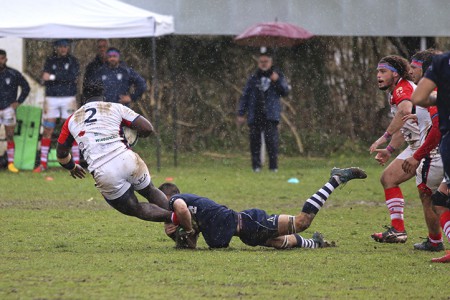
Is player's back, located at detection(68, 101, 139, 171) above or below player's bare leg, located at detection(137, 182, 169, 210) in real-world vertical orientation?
above

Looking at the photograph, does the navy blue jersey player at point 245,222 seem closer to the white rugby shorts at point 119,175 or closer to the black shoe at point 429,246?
the white rugby shorts at point 119,175

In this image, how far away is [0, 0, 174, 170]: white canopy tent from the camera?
1795 centimetres

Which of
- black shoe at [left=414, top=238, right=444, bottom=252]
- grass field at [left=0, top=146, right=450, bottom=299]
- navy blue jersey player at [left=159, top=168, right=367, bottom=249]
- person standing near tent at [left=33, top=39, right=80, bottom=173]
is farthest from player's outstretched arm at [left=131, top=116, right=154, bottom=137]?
person standing near tent at [left=33, top=39, right=80, bottom=173]

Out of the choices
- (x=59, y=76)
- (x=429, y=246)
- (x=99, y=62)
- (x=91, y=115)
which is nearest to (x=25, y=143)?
(x=59, y=76)

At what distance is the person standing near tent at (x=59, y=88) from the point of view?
63.6 feet

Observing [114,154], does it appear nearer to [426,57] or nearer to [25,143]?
[426,57]

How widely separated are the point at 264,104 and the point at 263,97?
15 cm

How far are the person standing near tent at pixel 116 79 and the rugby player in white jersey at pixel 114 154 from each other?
30.6 feet

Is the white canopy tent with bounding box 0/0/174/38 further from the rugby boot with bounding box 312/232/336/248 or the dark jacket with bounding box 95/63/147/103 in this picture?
the rugby boot with bounding box 312/232/336/248

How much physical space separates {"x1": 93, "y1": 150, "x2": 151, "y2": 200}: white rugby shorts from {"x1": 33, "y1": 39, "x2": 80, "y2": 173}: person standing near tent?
9849mm

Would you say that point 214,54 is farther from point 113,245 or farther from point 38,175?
point 113,245

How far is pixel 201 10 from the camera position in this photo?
21.2 m

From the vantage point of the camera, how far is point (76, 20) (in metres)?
18.2

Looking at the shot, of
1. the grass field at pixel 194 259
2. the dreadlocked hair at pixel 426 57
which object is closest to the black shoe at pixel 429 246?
the grass field at pixel 194 259
